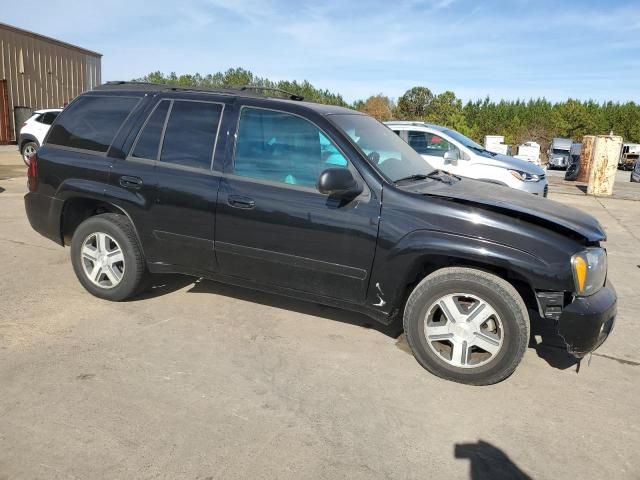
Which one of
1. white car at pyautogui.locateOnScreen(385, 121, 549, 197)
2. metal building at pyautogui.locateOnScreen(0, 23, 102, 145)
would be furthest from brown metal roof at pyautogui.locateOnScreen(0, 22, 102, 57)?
white car at pyautogui.locateOnScreen(385, 121, 549, 197)

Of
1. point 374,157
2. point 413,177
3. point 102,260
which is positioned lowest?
point 102,260

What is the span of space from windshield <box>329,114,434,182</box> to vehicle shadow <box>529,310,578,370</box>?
63.0 inches

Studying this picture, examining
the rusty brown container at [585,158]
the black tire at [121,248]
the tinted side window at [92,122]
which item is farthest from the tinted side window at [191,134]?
the rusty brown container at [585,158]

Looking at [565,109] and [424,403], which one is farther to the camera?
[565,109]

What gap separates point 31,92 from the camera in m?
25.2

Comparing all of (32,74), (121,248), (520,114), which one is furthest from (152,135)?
(520,114)

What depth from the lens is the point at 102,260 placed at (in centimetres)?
446

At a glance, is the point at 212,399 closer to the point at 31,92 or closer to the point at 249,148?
the point at 249,148

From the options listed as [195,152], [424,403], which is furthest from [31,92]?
[424,403]

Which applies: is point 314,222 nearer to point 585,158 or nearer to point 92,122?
point 92,122

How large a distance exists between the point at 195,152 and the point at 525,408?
292 cm

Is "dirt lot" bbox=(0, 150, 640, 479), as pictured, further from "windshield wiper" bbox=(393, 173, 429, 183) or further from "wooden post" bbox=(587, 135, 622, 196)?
"wooden post" bbox=(587, 135, 622, 196)

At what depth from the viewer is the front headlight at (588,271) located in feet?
10.3

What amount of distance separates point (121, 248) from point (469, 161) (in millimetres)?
6737
